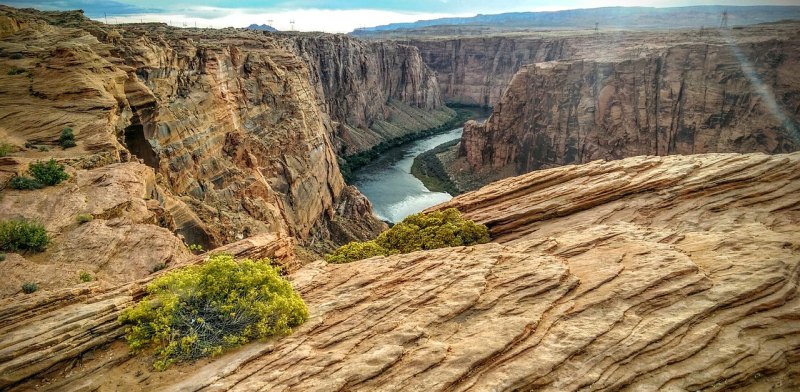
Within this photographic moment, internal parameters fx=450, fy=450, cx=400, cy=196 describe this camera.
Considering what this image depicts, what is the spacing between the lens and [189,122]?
137ft

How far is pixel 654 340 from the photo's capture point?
40.3 ft

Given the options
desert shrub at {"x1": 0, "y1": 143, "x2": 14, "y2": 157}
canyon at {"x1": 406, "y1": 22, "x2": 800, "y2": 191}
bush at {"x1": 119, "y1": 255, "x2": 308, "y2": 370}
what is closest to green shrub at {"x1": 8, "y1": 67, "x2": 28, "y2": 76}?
desert shrub at {"x1": 0, "y1": 143, "x2": 14, "y2": 157}

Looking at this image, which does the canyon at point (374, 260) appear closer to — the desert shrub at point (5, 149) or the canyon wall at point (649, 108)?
the desert shrub at point (5, 149)

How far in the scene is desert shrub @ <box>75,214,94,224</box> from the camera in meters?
19.7

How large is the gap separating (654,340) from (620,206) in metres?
13.4

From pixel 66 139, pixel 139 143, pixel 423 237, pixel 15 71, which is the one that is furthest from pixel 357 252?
pixel 15 71

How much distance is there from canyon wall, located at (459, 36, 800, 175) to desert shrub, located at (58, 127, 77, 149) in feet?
260

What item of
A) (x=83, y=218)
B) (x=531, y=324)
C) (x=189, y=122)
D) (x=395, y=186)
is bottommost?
(x=395, y=186)

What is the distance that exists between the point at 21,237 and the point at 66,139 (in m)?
9.97

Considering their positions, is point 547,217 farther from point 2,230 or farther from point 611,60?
point 611,60

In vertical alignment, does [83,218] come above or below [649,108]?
above

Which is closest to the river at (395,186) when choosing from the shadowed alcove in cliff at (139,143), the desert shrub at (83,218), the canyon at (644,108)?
the canyon at (644,108)

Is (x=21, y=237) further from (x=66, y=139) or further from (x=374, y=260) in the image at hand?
(x=374, y=260)

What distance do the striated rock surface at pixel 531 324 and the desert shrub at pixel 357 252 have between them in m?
6.70
